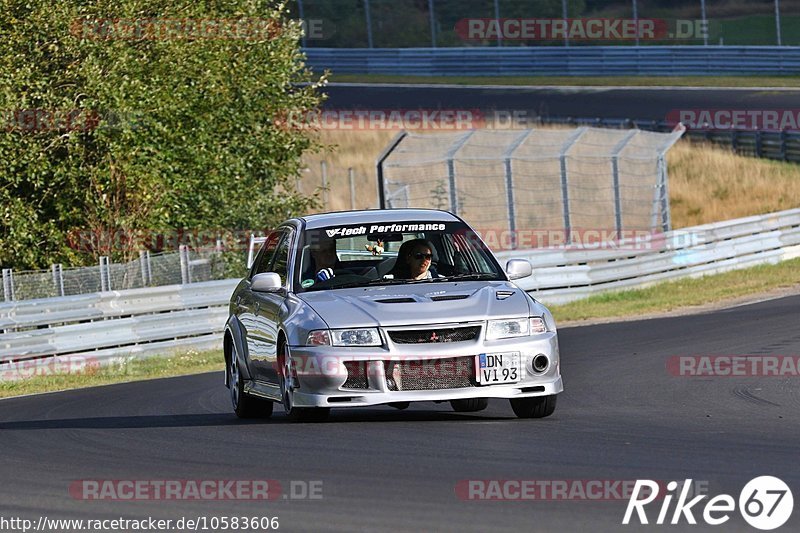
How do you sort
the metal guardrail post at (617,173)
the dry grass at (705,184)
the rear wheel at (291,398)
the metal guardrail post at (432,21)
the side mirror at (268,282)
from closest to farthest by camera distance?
the rear wheel at (291,398) → the side mirror at (268,282) → the metal guardrail post at (617,173) → the dry grass at (705,184) → the metal guardrail post at (432,21)

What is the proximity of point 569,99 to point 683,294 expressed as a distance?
2319cm

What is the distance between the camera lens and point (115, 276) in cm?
2153

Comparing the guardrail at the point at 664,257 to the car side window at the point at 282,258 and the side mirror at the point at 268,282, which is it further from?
the side mirror at the point at 268,282

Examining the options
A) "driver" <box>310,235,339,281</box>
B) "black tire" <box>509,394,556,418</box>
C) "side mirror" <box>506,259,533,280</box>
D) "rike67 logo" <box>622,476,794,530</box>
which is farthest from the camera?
"driver" <box>310,235,339,281</box>

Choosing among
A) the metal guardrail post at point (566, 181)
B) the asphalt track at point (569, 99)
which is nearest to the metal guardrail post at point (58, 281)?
the metal guardrail post at point (566, 181)

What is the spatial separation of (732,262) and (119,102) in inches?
452

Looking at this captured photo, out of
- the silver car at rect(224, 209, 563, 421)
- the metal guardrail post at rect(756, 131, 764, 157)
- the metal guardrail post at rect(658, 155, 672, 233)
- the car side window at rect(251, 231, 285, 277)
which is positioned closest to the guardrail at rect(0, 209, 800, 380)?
the metal guardrail post at rect(658, 155, 672, 233)

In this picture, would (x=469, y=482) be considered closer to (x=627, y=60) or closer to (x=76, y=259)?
(x=76, y=259)


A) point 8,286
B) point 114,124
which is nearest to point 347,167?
point 114,124

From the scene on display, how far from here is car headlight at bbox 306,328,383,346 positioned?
10109 mm

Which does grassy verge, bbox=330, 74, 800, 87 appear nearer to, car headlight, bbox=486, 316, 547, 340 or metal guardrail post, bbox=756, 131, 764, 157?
metal guardrail post, bbox=756, 131, 764, 157

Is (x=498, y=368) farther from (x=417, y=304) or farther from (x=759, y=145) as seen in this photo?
(x=759, y=145)

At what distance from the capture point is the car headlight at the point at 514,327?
33.6 ft

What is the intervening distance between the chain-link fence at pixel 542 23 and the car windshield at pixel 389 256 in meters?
40.0
